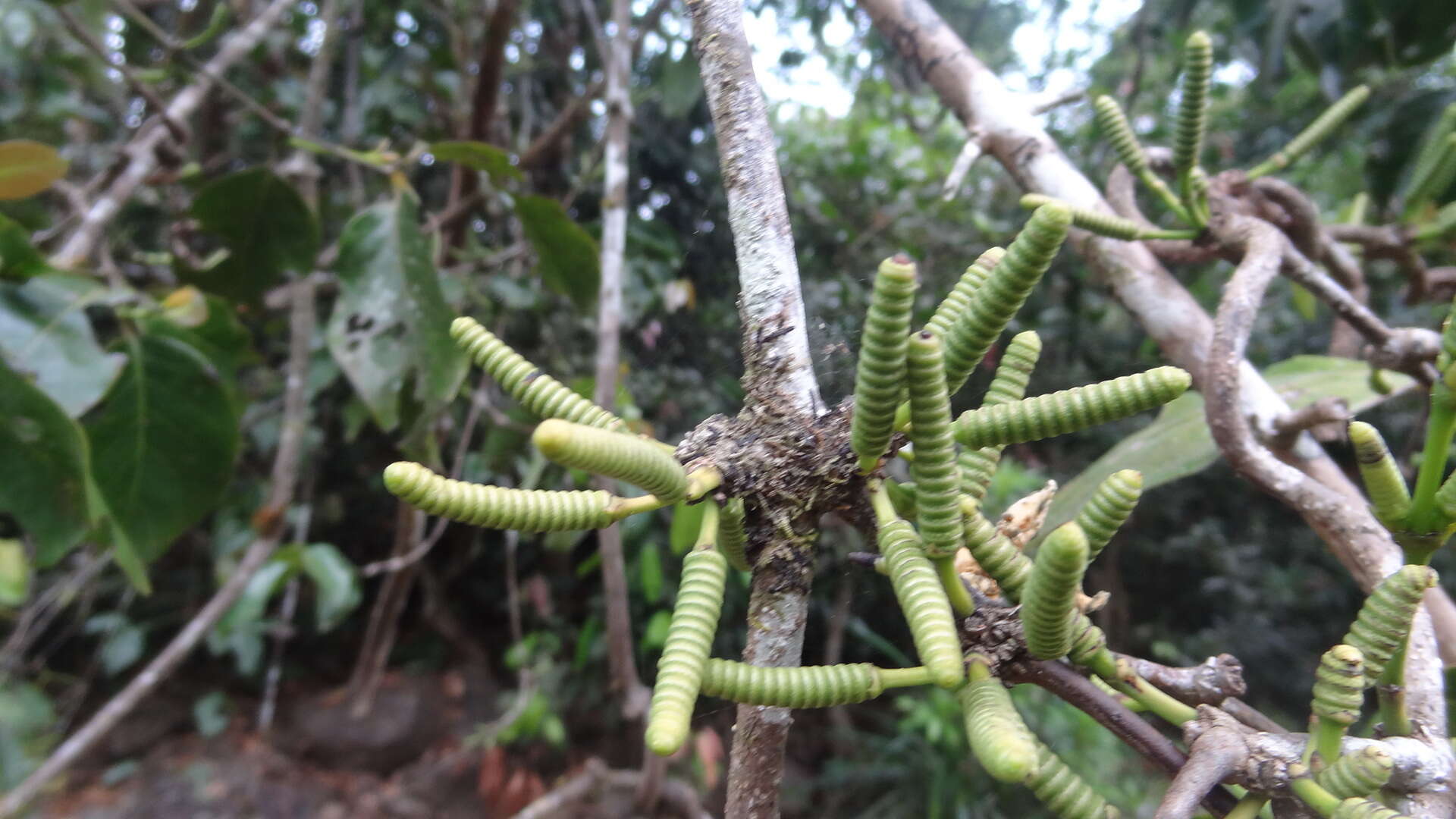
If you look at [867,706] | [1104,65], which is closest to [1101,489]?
[867,706]

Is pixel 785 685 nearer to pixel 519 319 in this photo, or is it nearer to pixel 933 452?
pixel 933 452

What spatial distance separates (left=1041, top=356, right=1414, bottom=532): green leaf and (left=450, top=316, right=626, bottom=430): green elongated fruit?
516 mm

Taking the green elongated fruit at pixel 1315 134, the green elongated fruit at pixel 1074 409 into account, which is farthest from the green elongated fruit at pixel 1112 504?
the green elongated fruit at pixel 1315 134

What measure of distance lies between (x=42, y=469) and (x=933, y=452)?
32.6 inches

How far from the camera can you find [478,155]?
1013mm

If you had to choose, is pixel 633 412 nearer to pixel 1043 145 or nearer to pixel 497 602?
pixel 1043 145

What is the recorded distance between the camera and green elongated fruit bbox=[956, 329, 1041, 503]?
1.15 ft

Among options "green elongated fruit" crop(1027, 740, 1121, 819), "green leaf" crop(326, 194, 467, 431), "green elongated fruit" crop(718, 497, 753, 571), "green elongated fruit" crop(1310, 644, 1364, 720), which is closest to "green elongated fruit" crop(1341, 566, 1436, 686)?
"green elongated fruit" crop(1310, 644, 1364, 720)

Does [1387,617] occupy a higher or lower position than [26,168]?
lower

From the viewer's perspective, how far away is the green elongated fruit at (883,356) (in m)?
0.23

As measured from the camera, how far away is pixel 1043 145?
2.56 feet

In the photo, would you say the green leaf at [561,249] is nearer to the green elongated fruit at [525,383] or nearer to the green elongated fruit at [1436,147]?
the green elongated fruit at [525,383]

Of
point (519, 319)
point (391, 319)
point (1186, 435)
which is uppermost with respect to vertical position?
point (519, 319)

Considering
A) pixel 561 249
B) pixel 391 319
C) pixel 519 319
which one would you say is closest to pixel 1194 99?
pixel 561 249
